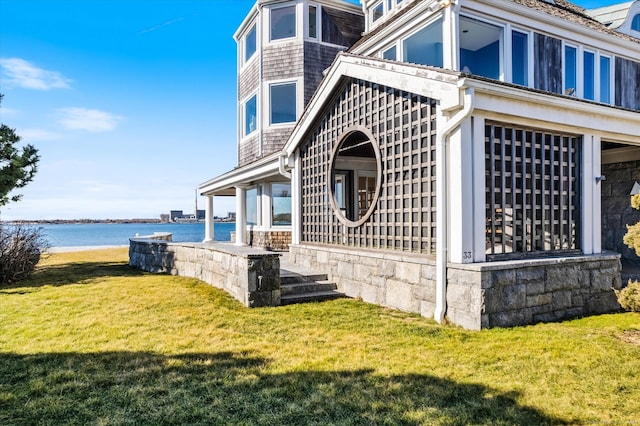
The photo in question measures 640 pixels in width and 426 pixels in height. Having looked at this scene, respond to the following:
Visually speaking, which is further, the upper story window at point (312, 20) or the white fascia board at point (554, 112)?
the upper story window at point (312, 20)

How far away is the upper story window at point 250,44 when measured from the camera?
14.9 meters

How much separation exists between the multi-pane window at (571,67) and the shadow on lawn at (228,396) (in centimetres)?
846

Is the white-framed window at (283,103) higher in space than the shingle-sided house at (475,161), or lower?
higher

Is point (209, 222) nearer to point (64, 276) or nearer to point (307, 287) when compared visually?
point (64, 276)

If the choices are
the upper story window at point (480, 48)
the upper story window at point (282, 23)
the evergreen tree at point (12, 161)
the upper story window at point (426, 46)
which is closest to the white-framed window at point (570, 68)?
the upper story window at point (480, 48)

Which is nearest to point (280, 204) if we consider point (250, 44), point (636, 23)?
point (250, 44)

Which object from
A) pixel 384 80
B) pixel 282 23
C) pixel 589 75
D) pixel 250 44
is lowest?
pixel 384 80

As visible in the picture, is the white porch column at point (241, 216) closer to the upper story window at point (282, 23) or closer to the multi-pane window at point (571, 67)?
the upper story window at point (282, 23)

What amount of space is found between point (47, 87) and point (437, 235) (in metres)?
14.0

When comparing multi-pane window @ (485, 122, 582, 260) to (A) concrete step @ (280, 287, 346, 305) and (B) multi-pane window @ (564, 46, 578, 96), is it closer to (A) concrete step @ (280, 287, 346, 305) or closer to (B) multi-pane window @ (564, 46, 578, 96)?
(A) concrete step @ (280, 287, 346, 305)

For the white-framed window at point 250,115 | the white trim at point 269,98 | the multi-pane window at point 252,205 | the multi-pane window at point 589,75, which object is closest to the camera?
the multi-pane window at point 589,75

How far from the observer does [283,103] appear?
1396 cm

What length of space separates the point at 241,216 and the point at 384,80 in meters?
7.92

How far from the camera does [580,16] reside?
9.82 metres
